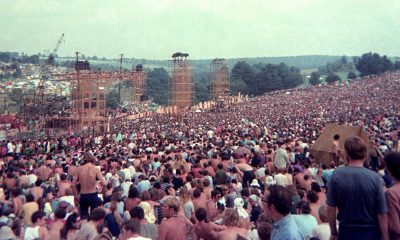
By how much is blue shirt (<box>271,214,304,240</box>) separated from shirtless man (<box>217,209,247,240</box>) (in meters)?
2.20

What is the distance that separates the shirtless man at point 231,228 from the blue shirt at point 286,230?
2205 mm

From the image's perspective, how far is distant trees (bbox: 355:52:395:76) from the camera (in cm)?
9806

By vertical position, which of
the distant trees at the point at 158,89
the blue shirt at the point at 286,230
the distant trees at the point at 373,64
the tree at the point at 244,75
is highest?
the distant trees at the point at 373,64

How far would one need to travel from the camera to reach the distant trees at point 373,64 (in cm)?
9806

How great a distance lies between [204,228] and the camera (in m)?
6.93

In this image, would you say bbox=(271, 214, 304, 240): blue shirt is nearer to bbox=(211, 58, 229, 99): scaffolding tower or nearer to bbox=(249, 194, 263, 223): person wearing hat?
bbox=(249, 194, 263, 223): person wearing hat

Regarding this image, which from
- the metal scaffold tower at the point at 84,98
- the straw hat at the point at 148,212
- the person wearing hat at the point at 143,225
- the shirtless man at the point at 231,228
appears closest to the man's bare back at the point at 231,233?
the shirtless man at the point at 231,228

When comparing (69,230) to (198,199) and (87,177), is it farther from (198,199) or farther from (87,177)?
(198,199)

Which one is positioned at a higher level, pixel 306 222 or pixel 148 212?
pixel 306 222

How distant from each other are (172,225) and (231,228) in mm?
793

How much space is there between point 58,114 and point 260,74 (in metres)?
52.6

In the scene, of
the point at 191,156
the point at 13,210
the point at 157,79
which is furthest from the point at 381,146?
the point at 157,79

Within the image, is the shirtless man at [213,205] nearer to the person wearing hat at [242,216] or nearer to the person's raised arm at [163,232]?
the person wearing hat at [242,216]

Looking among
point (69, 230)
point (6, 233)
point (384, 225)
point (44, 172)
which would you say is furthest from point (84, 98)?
point (384, 225)
